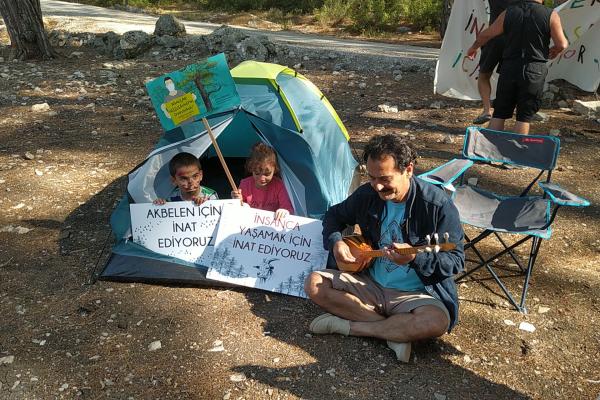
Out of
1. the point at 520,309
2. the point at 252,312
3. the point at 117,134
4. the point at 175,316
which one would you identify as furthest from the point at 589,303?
the point at 117,134

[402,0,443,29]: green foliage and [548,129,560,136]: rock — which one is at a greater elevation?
[402,0,443,29]: green foliage

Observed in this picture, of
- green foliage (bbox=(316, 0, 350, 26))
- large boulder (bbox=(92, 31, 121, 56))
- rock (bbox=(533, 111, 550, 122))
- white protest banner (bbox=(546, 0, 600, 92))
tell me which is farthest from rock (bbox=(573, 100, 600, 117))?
green foliage (bbox=(316, 0, 350, 26))

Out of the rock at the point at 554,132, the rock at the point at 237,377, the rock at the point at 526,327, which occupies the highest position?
the rock at the point at 554,132

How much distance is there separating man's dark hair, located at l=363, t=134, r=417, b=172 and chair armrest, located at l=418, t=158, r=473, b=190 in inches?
31.4

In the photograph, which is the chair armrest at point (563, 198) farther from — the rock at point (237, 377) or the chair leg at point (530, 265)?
the rock at point (237, 377)

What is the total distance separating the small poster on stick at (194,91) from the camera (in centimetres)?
386

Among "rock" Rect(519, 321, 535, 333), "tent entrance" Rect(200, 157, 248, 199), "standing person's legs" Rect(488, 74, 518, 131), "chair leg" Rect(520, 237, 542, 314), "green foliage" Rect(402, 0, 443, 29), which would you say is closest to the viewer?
"rock" Rect(519, 321, 535, 333)

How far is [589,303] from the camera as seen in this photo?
3674 mm

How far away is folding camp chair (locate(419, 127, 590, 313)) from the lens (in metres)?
3.54

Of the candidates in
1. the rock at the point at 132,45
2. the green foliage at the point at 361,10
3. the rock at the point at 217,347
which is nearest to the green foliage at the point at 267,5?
the green foliage at the point at 361,10

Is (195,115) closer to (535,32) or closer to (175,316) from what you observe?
(175,316)

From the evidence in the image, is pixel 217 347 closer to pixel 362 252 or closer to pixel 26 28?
pixel 362 252

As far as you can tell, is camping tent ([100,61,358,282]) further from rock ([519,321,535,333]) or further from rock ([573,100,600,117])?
rock ([573,100,600,117])

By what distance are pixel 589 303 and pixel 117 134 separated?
5.33m
